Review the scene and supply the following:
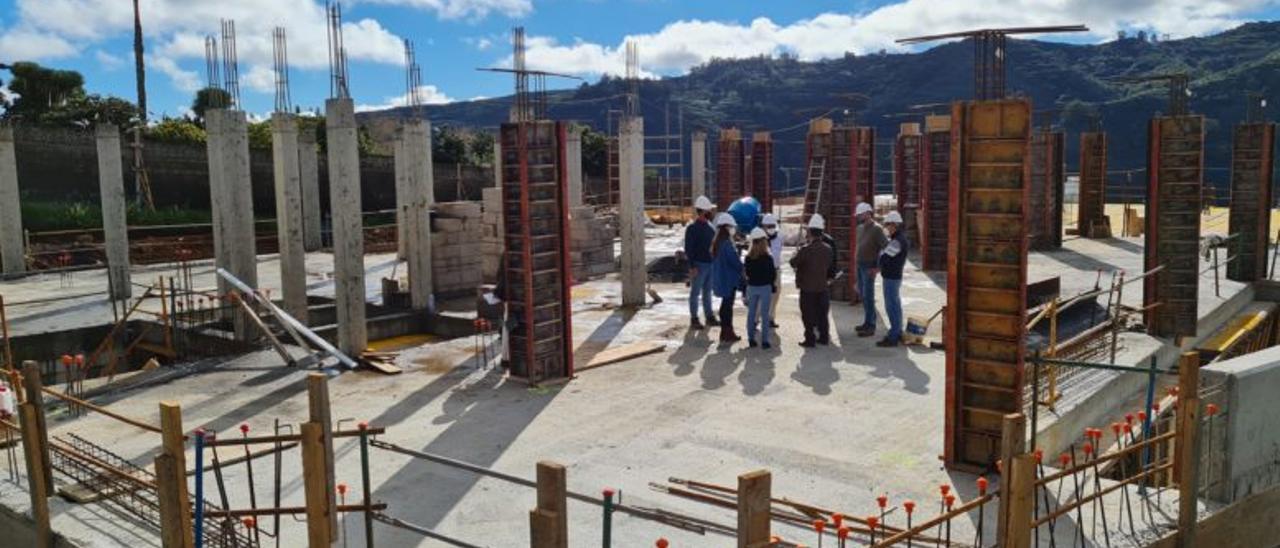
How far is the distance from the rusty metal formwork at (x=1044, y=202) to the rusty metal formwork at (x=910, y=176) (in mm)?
2577

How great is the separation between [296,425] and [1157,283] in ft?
33.0

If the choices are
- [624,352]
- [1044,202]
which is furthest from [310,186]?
[1044,202]

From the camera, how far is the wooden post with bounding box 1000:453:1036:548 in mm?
4926

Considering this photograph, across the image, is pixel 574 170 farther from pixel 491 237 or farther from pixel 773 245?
pixel 773 245

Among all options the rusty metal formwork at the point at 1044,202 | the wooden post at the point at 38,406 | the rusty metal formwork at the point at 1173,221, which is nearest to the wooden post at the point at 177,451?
the wooden post at the point at 38,406

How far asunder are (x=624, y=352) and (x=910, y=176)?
50.8 ft

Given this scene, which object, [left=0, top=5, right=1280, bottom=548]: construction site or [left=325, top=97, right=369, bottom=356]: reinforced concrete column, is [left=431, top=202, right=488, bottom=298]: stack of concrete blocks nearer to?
[left=0, top=5, right=1280, bottom=548]: construction site

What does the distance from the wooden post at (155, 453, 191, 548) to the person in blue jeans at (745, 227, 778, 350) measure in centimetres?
716

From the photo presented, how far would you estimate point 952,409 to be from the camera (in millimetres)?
7496

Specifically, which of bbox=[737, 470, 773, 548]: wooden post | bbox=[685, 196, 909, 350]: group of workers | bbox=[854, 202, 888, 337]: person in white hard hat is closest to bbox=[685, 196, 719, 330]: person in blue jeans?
bbox=[685, 196, 909, 350]: group of workers

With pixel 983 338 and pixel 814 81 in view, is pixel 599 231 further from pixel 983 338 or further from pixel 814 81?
pixel 814 81

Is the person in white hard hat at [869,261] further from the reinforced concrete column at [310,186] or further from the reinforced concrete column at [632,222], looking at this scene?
the reinforced concrete column at [310,186]

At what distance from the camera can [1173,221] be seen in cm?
1188

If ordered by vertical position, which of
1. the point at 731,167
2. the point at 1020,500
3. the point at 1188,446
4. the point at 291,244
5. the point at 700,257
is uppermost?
the point at 731,167
